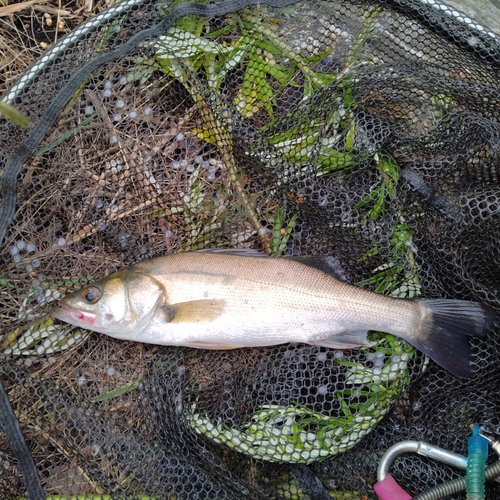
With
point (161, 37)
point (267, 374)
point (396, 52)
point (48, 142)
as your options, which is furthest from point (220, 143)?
point (267, 374)

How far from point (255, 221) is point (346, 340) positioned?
945 mm

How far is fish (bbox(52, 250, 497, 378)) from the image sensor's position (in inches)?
118

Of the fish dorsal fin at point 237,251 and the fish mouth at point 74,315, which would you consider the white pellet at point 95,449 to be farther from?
the fish dorsal fin at point 237,251

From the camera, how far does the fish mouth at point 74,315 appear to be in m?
2.99

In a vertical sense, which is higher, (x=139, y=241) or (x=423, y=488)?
(x=139, y=241)

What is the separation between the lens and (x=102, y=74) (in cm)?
320

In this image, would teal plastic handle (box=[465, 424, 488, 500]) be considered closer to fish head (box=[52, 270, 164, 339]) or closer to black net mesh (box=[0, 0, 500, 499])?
black net mesh (box=[0, 0, 500, 499])

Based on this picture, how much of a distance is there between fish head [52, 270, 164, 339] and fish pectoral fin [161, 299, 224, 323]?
0.29ft

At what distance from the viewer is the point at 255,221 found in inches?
130

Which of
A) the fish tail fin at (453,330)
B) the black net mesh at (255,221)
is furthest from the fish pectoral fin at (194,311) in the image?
the fish tail fin at (453,330)

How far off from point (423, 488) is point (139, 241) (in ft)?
7.41

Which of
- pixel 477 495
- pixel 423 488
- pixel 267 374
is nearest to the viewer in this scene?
pixel 477 495

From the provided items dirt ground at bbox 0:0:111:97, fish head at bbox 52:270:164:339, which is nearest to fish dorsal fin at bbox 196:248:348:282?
fish head at bbox 52:270:164:339

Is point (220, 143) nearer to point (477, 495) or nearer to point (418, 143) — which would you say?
point (418, 143)
